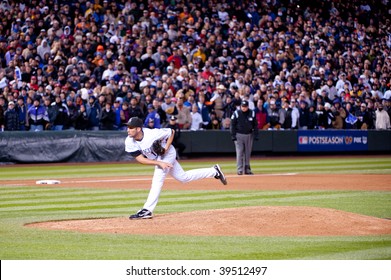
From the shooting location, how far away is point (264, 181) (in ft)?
67.5

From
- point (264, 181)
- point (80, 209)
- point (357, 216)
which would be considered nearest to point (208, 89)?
point (264, 181)

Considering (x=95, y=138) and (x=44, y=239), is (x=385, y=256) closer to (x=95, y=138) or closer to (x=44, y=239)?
(x=44, y=239)

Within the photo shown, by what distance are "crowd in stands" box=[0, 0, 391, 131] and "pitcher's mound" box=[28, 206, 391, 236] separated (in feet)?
43.9

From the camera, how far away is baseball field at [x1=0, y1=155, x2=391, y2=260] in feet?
33.7

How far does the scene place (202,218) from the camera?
12.5m

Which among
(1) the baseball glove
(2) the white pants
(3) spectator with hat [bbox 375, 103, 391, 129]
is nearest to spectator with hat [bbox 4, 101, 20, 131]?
(2) the white pants

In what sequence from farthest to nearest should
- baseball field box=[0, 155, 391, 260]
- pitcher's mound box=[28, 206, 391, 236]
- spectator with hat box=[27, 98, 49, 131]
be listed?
spectator with hat box=[27, 98, 49, 131], pitcher's mound box=[28, 206, 391, 236], baseball field box=[0, 155, 391, 260]

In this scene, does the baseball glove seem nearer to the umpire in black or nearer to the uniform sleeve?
the uniform sleeve

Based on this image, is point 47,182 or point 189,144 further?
point 189,144

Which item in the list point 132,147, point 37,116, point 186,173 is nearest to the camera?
point 132,147

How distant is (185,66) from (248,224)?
18.6m

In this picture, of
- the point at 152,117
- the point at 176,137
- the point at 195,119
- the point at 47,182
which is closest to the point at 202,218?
the point at 47,182

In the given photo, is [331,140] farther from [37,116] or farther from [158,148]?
[158,148]

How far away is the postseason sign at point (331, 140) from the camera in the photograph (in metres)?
31.2
